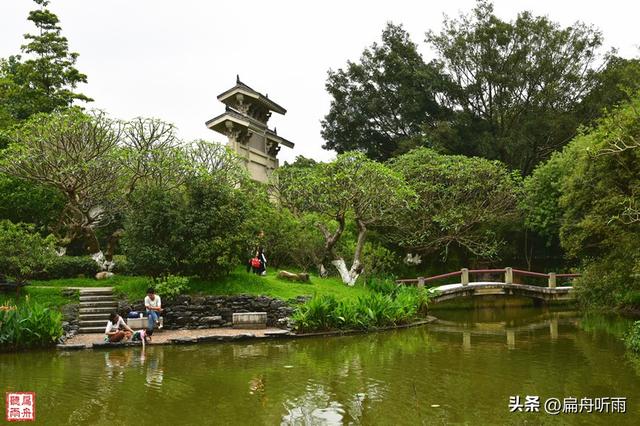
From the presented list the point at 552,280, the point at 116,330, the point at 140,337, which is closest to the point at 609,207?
the point at 552,280

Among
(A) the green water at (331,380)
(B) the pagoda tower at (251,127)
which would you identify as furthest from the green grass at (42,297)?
(B) the pagoda tower at (251,127)

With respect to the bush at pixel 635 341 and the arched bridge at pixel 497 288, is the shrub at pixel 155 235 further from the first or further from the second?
the bush at pixel 635 341

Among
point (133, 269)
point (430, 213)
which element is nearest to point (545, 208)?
point (430, 213)

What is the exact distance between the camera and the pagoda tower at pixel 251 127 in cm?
2803

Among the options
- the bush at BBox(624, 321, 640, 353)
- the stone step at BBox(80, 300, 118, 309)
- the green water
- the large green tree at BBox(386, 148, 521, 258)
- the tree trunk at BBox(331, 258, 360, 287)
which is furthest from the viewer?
the large green tree at BBox(386, 148, 521, 258)

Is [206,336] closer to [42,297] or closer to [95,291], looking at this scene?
[95,291]

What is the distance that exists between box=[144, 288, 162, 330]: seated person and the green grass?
9.42 ft

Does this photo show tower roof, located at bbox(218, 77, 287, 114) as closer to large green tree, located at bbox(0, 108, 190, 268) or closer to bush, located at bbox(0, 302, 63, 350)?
large green tree, located at bbox(0, 108, 190, 268)

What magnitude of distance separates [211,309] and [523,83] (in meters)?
24.9

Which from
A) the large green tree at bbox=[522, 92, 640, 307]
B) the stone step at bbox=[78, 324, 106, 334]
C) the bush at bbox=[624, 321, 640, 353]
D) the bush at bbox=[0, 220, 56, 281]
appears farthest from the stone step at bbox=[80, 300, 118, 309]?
the large green tree at bbox=[522, 92, 640, 307]

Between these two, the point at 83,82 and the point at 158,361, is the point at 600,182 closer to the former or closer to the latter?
the point at 158,361

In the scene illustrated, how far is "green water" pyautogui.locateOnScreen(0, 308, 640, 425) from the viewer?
24.4ft

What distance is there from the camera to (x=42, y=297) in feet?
54.6

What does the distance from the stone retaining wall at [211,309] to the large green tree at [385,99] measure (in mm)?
19765
